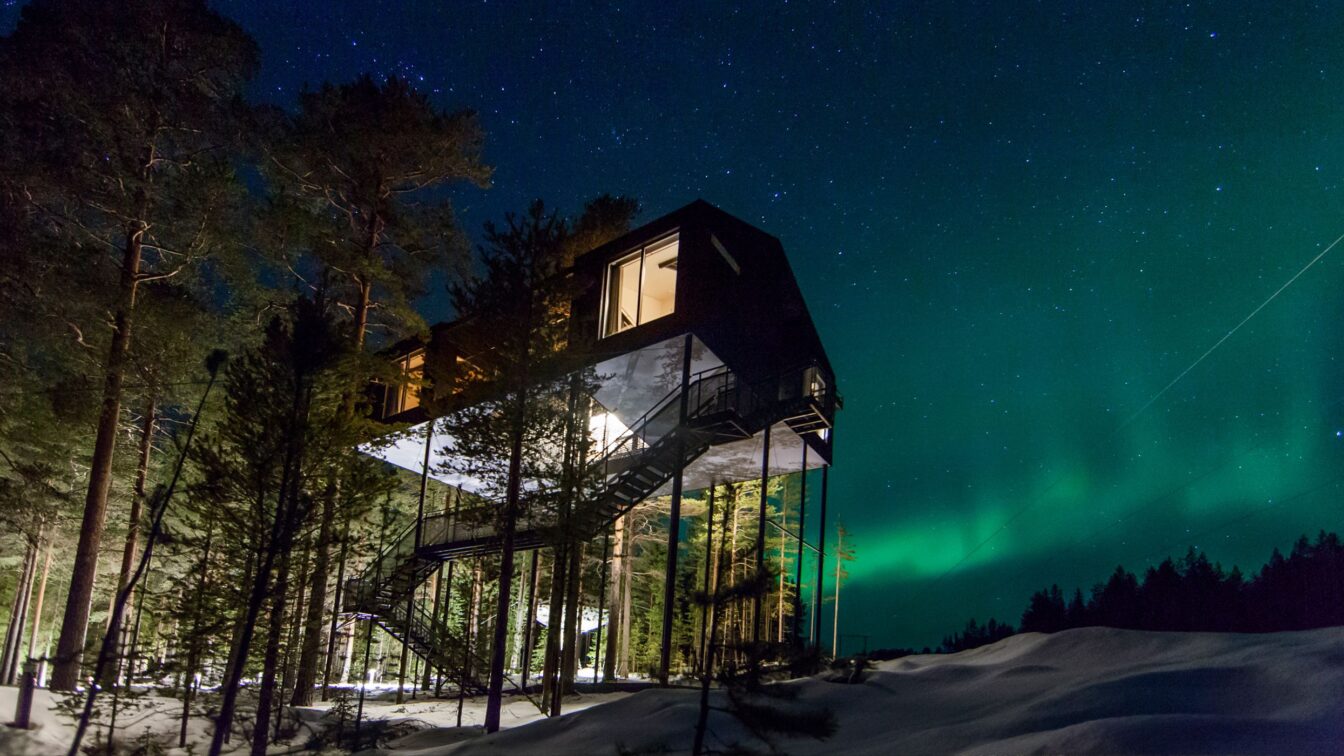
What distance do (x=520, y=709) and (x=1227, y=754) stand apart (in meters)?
18.0

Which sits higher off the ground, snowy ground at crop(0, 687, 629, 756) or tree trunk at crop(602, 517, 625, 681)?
tree trunk at crop(602, 517, 625, 681)

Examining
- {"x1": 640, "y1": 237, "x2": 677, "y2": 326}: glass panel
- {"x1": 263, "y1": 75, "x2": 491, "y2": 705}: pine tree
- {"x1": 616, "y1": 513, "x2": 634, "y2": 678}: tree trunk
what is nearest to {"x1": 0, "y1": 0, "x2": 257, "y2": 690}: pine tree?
{"x1": 263, "y1": 75, "x2": 491, "y2": 705}: pine tree

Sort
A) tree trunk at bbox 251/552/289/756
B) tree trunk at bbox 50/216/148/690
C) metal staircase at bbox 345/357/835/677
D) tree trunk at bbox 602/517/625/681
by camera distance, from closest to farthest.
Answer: tree trunk at bbox 251/552/289/756, tree trunk at bbox 50/216/148/690, metal staircase at bbox 345/357/835/677, tree trunk at bbox 602/517/625/681

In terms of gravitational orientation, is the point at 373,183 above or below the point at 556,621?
above

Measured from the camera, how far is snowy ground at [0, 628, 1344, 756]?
693cm

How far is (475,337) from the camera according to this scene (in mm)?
18359

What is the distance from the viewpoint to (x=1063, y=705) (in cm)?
864

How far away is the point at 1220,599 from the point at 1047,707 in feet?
135

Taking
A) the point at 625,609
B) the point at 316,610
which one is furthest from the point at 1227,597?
the point at 316,610

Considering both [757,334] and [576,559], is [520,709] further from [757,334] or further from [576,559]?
[757,334]

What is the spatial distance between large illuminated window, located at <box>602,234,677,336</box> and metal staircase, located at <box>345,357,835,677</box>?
2.65m

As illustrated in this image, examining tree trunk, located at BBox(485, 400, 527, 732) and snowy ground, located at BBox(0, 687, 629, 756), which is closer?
snowy ground, located at BBox(0, 687, 629, 756)

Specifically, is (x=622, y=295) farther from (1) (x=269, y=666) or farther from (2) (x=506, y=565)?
(1) (x=269, y=666)

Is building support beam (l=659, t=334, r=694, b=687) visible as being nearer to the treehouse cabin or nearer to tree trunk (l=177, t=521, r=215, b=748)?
the treehouse cabin
